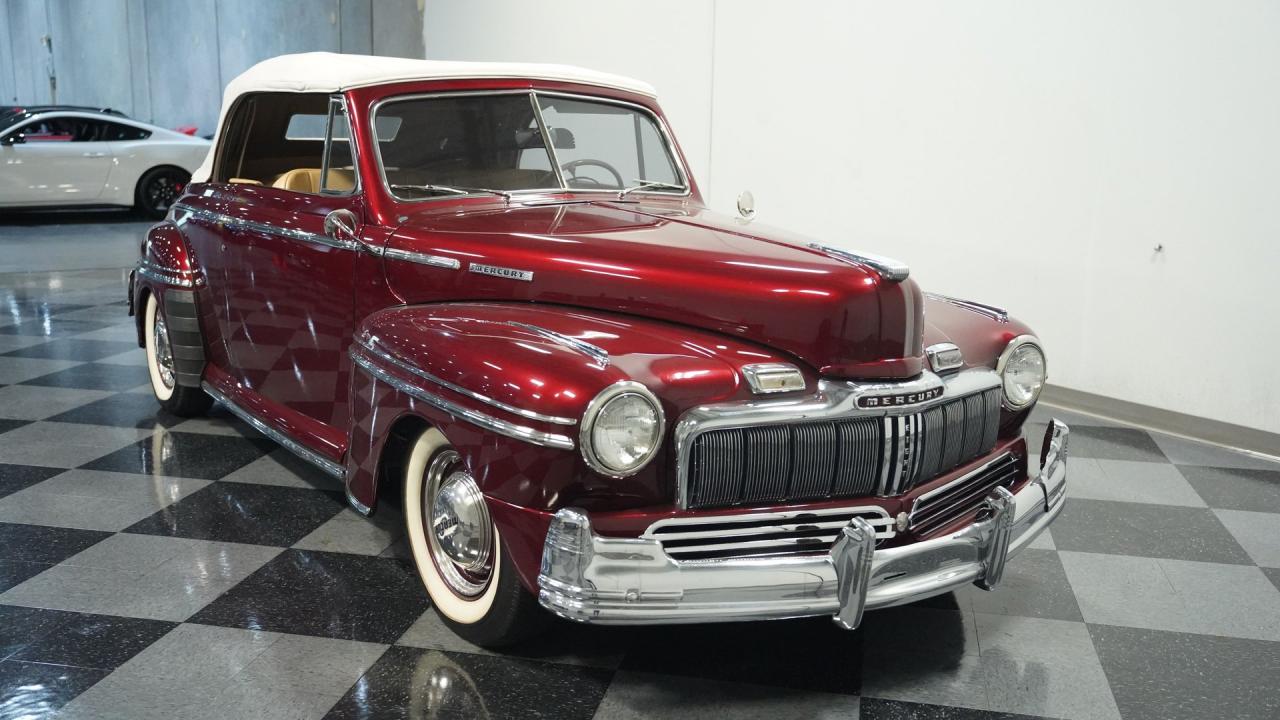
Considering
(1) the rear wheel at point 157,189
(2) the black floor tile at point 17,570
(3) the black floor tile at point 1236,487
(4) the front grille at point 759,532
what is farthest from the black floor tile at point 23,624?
(1) the rear wheel at point 157,189

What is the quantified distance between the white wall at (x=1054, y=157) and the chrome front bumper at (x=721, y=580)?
182cm

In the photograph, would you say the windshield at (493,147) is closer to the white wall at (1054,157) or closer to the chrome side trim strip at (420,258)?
the chrome side trim strip at (420,258)

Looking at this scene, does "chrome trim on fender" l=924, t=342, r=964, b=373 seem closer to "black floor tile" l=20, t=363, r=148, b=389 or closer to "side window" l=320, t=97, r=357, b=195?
"side window" l=320, t=97, r=357, b=195

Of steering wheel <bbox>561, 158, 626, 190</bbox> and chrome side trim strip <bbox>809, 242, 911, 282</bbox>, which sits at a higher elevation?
steering wheel <bbox>561, 158, 626, 190</bbox>

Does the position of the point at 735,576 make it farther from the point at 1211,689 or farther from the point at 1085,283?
the point at 1085,283

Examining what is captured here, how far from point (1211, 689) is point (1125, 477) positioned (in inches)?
72.9

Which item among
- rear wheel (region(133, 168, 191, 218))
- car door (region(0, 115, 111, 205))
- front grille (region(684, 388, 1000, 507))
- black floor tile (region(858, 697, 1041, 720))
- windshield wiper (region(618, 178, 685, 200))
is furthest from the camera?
rear wheel (region(133, 168, 191, 218))

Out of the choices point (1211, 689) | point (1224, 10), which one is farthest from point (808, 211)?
point (1211, 689)

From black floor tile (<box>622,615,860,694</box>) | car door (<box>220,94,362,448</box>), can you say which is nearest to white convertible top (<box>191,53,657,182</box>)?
car door (<box>220,94,362,448</box>)

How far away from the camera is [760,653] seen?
279 centimetres

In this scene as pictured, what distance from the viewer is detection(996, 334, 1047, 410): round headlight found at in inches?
123

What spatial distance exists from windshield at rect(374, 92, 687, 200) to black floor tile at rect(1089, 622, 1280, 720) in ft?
6.82

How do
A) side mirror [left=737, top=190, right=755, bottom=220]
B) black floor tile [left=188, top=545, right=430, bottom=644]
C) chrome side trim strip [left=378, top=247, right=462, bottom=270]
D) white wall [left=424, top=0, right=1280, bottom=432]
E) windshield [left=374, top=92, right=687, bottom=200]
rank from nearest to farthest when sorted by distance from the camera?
black floor tile [left=188, top=545, right=430, bottom=644] < chrome side trim strip [left=378, top=247, right=462, bottom=270] < windshield [left=374, top=92, right=687, bottom=200] < side mirror [left=737, top=190, right=755, bottom=220] < white wall [left=424, top=0, right=1280, bottom=432]

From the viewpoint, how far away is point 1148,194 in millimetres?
5129
